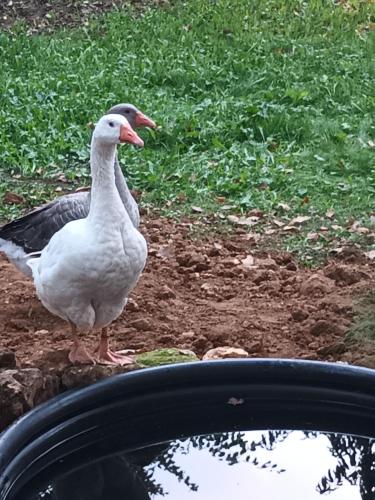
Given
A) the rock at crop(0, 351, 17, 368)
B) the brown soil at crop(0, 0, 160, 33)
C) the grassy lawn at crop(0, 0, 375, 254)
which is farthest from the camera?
the brown soil at crop(0, 0, 160, 33)

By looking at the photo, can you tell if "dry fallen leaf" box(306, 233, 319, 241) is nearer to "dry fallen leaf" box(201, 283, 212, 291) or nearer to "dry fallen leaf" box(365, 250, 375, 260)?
"dry fallen leaf" box(365, 250, 375, 260)

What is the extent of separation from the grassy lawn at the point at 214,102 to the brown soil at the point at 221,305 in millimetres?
629

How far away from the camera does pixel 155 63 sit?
28.3ft

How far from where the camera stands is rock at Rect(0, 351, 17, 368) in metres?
3.72

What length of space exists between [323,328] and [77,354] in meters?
1.19

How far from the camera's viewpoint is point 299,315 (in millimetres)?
4902

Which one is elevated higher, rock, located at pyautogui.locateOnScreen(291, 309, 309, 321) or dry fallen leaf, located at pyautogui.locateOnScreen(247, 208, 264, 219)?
dry fallen leaf, located at pyautogui.locateOnScreen(247, 208, 264, 219)

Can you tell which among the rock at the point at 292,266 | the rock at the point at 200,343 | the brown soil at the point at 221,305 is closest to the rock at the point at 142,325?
the brown soil at the point at 221,305

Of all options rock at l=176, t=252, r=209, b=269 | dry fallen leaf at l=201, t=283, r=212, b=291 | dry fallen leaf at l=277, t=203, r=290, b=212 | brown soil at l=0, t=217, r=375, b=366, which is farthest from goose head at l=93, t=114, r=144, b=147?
dry fallen leaf at l=277, t=203, r=290, b=212

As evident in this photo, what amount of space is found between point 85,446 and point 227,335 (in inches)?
54.9

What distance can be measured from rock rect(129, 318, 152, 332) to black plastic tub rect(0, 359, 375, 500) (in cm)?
132

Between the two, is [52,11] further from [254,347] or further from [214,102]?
[254,347]

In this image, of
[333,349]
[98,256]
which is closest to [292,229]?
[333,349]

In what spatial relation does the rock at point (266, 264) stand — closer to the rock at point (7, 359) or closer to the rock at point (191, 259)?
the rock at point (191, 259)
